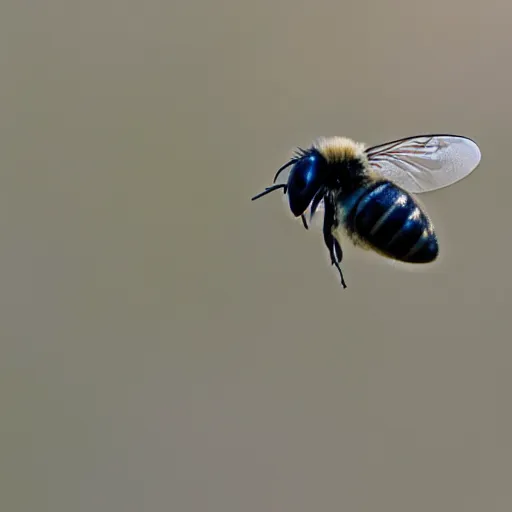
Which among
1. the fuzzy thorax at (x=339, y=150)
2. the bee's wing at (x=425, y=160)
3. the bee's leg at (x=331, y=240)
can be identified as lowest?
the bee's leg at (x=331, y=240)

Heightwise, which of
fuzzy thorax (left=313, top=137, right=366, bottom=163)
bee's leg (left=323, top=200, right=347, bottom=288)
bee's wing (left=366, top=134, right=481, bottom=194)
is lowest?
bee's leg (left=323, top=200, right=347, bottom=288)

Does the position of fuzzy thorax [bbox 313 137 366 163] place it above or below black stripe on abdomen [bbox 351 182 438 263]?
above

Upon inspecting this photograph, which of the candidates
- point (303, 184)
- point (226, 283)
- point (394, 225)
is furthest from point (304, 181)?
point (226, 283)

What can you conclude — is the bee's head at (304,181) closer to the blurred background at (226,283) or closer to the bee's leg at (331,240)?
the bee's leg at (331,240)

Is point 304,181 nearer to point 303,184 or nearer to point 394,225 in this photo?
point 303,184

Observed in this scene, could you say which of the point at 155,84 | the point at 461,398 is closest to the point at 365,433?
the point at 461,398

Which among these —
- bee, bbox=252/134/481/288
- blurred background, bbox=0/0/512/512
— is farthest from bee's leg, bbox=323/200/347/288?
blurred background, bbox=0/0/512/512

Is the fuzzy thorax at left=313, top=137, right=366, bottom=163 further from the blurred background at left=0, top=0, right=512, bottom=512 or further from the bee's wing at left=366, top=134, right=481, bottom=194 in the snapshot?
the blurred background at left=0, top=0, right=512, bottom=512

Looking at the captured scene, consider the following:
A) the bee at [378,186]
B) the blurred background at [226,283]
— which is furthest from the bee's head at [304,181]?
the blurred background at [226,283]
